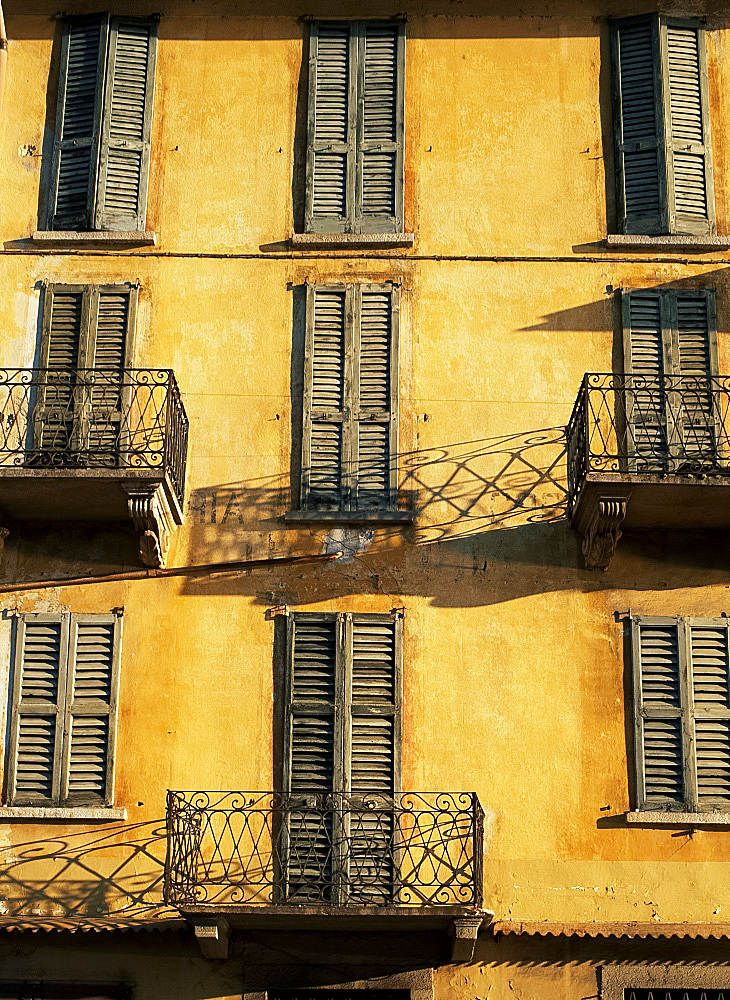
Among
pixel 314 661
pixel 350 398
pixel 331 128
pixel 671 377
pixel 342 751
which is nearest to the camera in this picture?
pixel 342 751

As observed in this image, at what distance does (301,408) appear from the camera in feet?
50.7

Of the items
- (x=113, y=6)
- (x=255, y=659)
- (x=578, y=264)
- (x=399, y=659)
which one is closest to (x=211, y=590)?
(x=255, y=659)

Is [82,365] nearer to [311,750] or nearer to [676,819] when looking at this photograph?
[311,750]

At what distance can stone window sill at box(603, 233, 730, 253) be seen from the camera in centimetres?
1591

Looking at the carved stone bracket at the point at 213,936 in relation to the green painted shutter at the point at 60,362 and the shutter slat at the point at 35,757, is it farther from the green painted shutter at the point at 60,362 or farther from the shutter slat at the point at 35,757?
the green painted shutter at the point at 60,362

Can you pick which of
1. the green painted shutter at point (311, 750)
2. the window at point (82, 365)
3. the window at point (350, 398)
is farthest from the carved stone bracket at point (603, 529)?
the window at point (82, 365)

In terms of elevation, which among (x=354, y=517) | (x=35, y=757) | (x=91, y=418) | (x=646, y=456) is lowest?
(x=35, y=757)

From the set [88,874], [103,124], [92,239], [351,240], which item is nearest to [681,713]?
[88,874]

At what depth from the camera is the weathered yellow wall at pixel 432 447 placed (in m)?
14.1

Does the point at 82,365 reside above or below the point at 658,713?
above

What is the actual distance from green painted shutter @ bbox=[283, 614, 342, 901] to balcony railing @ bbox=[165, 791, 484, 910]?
0.06ft

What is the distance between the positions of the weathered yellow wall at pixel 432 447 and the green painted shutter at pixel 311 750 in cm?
25

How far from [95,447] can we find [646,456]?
502 centimetres

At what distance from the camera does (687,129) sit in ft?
54.0
